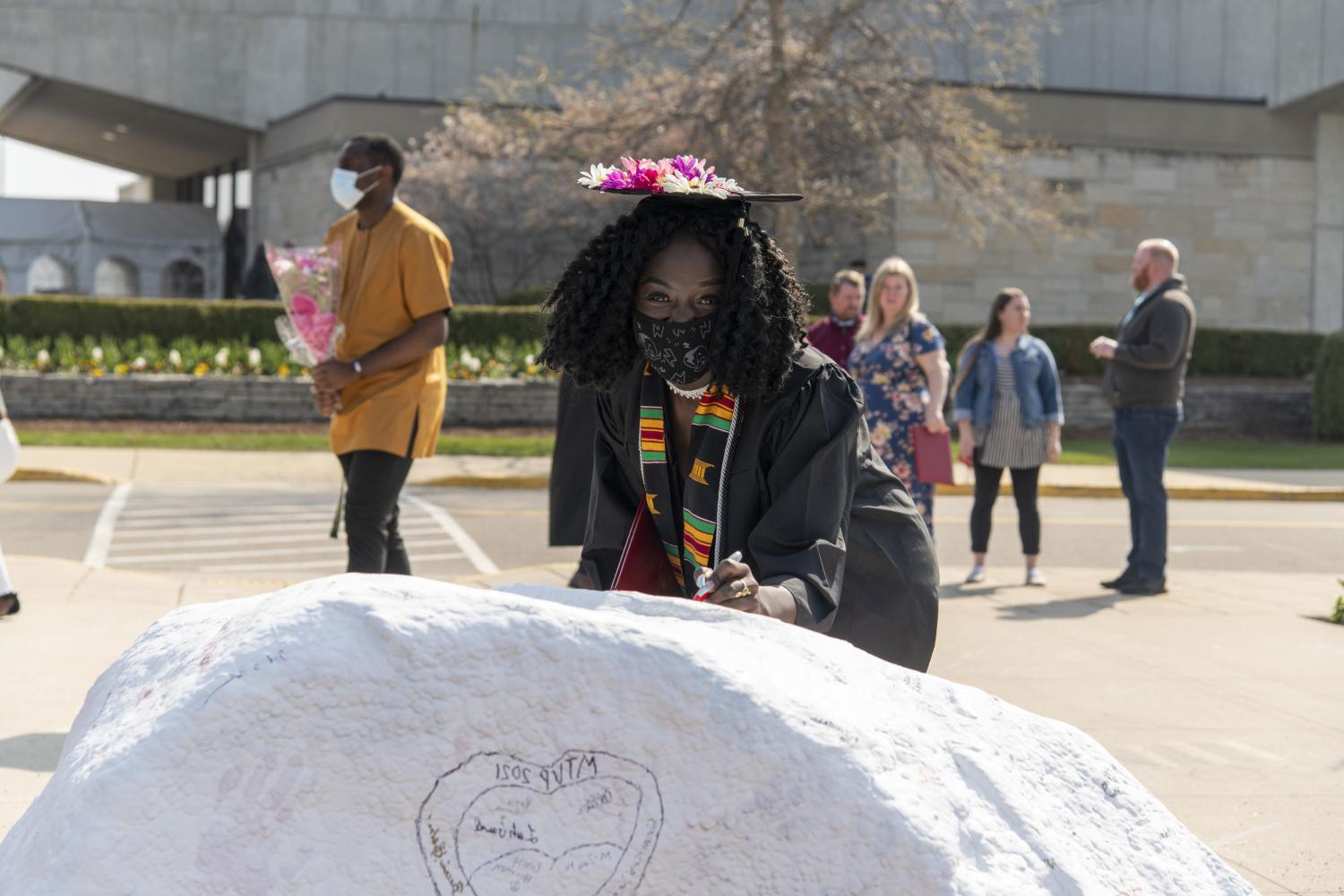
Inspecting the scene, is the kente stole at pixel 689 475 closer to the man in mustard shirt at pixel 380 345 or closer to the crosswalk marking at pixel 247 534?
the man in mustard shirt at pixel 380 345

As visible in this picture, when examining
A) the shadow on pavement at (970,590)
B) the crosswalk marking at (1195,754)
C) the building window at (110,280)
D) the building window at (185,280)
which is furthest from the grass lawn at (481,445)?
the building window at (110,280)

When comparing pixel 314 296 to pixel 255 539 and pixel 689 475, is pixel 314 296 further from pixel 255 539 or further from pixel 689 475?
pixel 255 539

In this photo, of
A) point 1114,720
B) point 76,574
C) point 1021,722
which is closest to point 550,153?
point 76,574

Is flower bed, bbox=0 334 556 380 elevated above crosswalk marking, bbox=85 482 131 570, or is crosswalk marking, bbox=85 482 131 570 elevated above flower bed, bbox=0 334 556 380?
flower bed, bbox=0 334 556 380

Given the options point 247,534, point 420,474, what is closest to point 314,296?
point 247,534

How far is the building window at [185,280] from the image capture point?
43188 mm

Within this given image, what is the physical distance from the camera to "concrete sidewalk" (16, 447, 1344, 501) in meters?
14.2

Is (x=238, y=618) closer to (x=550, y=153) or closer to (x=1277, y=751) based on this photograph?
(x=1277, y=751)

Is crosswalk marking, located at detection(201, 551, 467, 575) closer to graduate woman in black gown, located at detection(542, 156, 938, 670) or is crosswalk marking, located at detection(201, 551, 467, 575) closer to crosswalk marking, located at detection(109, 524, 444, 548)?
crosswalk marking, located at detection(109, 524, 444, 548)

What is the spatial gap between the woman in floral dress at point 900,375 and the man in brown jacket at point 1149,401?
3.69 ft

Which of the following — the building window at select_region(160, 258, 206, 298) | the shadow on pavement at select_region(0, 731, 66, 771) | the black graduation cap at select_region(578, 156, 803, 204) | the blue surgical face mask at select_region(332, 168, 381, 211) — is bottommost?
the shadow on pavement at select_region(0, 731, 66, 771)

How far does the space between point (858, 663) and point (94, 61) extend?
124ft

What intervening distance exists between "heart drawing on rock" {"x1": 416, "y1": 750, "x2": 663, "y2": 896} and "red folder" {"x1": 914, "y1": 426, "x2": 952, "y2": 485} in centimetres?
643

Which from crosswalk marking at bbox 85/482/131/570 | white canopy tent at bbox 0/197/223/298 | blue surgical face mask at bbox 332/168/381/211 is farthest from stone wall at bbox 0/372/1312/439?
white canopy tent at bbox 0/197/223/298
